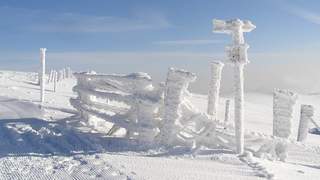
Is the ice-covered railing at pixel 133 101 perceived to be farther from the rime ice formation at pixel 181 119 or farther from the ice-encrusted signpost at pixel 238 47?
the ice-encrusted signpost at pixel 238 47

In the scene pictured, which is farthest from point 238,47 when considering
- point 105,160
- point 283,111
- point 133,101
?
point 283,111

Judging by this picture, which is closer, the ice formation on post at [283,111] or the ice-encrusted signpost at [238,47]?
the ice-encrusted signpost at [238,47]

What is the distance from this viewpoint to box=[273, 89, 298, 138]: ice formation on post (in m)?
29.2

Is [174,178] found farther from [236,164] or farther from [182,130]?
[182,130]

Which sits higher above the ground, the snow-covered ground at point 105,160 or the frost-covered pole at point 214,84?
the frost-covered pole at point 214,84

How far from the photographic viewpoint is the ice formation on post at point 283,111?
96.0 feet

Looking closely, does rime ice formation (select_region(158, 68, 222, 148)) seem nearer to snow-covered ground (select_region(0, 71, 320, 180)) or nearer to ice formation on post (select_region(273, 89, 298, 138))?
snow-covered ground (select_region(0, 71, 320, 180))

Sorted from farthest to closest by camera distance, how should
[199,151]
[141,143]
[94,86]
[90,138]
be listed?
[94,86]
[90,138]
[141,143]
[199,151]

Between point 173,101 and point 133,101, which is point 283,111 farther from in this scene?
point 133,101

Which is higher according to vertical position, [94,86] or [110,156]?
[94,86]

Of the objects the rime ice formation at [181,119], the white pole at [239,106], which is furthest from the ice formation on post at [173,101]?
the white pole at [239,106]

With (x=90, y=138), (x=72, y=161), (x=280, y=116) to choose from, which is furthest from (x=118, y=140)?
(x=280, y=116)

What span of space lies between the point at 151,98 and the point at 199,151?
3813 mm

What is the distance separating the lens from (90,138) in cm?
2541
